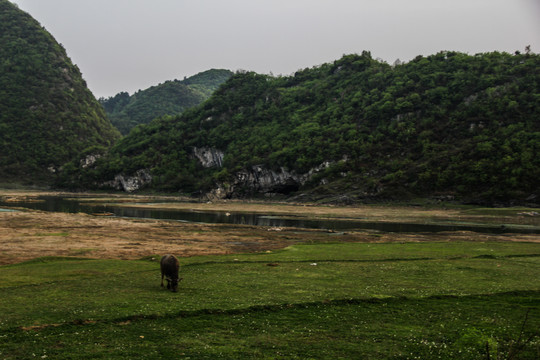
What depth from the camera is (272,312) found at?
1744cm

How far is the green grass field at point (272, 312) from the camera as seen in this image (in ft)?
43.2

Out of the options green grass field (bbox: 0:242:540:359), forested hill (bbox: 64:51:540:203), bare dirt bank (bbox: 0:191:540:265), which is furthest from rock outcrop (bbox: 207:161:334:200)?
green grass field (bbox: 0:242:540:359)

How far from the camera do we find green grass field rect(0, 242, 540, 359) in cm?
1316

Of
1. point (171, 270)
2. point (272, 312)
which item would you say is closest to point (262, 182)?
point (171, 270)

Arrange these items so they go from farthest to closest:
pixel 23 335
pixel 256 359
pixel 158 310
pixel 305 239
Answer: pixel 305 239 → pixel 158 310 → pixel 23 335 → pixel 256 359

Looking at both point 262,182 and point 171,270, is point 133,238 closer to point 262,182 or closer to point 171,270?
point 171,270

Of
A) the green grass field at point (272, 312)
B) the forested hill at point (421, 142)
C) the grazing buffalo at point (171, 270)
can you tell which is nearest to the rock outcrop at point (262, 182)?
the forested hill at point (421, 142)

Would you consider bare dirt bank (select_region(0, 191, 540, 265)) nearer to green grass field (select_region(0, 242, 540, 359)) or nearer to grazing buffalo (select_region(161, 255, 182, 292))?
green grass field (select_region(0, 242, 540, 359))

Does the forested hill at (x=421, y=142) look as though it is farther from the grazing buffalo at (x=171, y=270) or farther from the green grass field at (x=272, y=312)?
the grazing buffalo at (x=171, y=270)

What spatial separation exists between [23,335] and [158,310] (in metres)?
4.93

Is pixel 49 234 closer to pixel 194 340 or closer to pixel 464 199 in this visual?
pixel 194 340

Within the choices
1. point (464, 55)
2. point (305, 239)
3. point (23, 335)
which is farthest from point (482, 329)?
point (464, 55)

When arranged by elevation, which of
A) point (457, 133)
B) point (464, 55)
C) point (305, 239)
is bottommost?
point (305, 239)

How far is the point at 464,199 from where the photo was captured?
11800 centimetres
